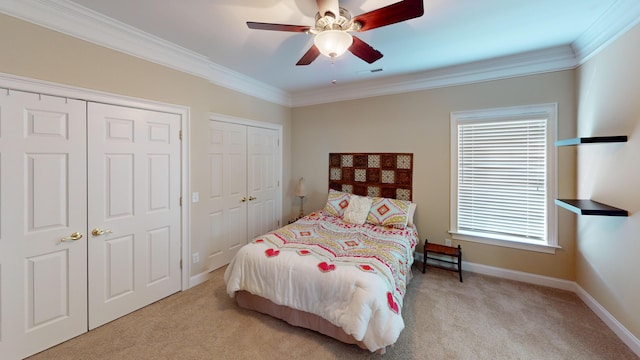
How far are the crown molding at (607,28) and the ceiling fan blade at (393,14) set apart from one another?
183 cm

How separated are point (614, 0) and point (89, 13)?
421 cm

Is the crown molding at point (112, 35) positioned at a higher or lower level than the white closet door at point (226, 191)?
higher

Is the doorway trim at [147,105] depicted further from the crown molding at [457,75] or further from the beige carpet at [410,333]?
the crown molding at [457,75]

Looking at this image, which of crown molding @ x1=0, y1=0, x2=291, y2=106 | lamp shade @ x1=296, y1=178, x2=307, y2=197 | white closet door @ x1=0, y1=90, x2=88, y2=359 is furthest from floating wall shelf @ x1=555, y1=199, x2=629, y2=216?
white closet door @ x1=0, y1=90, x2=88, y2=359

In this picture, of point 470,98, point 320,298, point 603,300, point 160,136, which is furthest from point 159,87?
point 603,300

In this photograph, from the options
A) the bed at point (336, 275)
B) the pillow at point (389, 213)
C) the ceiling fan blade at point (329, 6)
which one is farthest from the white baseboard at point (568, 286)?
the ceiling fan blade at point (329, 6)

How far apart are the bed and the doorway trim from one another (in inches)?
29.7

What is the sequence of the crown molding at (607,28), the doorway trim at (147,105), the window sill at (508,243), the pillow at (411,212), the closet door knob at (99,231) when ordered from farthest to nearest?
the pillow at (411,212)
the window sill at (508,243)
the closet door knob at (99,231)
the crown molding at (607,28)
the doorway trim at (147,105)

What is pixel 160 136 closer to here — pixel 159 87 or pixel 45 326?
pixel 159 87

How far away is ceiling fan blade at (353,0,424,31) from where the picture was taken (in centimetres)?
144

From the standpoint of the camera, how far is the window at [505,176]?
292 cm

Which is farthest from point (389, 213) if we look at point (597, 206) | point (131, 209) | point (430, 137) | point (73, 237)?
point (73, 237)

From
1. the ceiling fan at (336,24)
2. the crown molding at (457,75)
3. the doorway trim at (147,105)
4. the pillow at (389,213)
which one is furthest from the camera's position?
the pillow at (389,213)

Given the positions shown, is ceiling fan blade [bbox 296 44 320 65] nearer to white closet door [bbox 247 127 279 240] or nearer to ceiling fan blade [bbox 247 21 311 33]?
ceiling fan blade [bbox 247 21 311 33]
